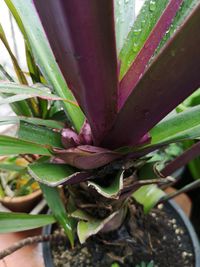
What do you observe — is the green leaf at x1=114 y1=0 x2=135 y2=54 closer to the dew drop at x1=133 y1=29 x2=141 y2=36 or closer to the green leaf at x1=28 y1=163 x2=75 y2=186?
the dew drop at x1=133 y1=29 x2=141 y2=36

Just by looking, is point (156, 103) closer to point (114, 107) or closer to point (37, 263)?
point (114, 107)

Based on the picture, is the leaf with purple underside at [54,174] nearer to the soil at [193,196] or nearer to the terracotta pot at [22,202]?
the terracotta pot at [22,202]

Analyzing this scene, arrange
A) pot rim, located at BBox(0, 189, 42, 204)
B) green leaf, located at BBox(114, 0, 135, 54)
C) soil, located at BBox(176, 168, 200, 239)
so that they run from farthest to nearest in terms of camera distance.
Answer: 1. soil, located at BBox(176, 168, 200, 239)
2. pot rim, located at BBox(0, 189, 42, 204)
3. green leaf, located at BBox(114, 0, 135, 54)

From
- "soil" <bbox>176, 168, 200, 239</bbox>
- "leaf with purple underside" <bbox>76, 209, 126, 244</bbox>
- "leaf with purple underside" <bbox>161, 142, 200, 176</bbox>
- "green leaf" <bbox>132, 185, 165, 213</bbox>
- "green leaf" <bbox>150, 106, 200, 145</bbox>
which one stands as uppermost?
"green leaf" <bbox>150, 106, 200, 145</bbox>

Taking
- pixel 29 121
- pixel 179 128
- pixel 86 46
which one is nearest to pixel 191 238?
pixel 179 128

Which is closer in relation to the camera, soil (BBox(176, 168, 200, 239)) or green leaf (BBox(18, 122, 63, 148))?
green leaf (BBox(18, 122, 63, 148))

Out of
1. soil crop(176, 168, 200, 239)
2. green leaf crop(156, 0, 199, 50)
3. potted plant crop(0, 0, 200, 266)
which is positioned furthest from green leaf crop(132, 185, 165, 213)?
soil crop(176, 168, 200, 239)

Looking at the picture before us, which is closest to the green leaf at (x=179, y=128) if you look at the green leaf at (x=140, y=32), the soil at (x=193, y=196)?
the green leaf at (x=140, y=32)

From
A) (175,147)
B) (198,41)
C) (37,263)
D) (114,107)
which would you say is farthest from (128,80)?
(175,147)
